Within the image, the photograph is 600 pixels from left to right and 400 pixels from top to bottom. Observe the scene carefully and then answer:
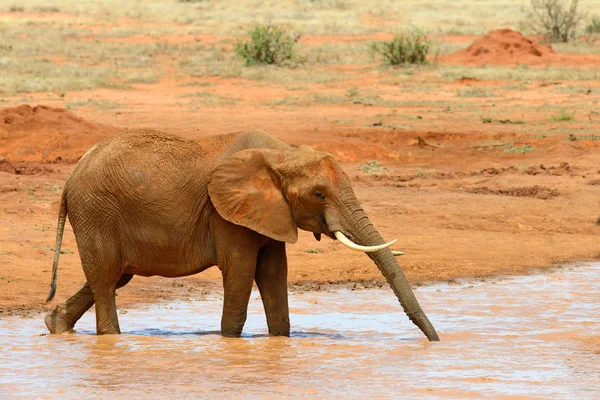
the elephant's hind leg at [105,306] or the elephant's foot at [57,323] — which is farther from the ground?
the elephant's hind leg at [105,306]

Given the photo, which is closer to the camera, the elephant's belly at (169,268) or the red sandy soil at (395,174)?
the elephant's belly at (169,268)

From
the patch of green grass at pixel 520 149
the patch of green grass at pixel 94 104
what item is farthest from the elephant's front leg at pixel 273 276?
the patch of green grass at pixel 94 104

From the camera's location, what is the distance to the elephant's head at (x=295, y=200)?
7070 mm

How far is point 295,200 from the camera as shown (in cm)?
718

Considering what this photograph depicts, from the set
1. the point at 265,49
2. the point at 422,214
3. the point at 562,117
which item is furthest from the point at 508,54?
the point at 422,214

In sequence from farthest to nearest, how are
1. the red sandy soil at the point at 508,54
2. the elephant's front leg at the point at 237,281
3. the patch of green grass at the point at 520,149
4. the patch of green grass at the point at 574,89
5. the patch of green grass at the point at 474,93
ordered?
the red sandy soil at the point at 508,54 < the patch of green grass at the point at 574,89 < the patch of green grass at the point at 474,93 < the patch of green grass at the point at 520,149 < the elephant's front leg at the point at 237,281

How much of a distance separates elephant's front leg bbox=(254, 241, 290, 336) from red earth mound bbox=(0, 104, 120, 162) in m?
9.83

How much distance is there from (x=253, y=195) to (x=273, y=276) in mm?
684

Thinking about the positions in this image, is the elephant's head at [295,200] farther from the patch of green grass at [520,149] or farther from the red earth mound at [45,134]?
the patch of green grass at [520,149]

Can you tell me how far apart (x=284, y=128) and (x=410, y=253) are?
307 inches

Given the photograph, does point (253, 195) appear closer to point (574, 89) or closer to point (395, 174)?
point (395, 174)

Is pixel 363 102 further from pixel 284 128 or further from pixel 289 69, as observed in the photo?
pixel 289 69

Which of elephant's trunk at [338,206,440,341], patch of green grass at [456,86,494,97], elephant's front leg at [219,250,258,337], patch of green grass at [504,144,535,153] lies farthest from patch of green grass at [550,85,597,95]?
elephant's front leg at [219,250,258,337]

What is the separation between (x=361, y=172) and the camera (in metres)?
16.5
